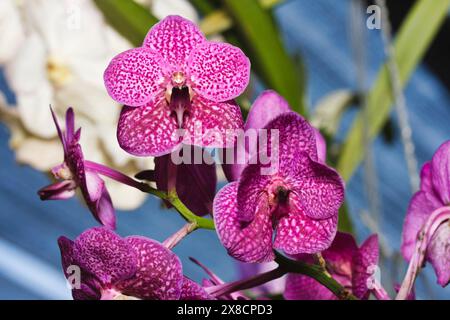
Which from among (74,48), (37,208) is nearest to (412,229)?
(74,48)

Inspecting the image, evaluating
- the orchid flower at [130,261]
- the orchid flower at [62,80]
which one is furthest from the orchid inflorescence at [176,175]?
the orchid flower at [62,80]

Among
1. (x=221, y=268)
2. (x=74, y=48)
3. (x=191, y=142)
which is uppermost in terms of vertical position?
(x=191, y=142)

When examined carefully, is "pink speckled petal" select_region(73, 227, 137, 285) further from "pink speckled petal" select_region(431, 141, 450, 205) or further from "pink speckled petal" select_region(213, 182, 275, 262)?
"pink speckled petal" select_region(431, 141, 450, 205)

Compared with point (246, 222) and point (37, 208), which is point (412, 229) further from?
point (37, 208)

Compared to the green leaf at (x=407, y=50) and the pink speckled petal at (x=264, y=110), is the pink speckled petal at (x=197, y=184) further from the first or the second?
the green leaf at (x=407, y=50)

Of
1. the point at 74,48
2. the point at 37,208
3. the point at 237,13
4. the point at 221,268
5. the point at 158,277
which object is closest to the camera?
the point at 158,277

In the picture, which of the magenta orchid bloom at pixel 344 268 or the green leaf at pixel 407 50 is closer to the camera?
the magenta orchid bloom at pixel 344 268
